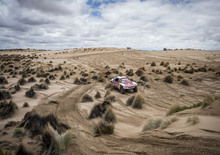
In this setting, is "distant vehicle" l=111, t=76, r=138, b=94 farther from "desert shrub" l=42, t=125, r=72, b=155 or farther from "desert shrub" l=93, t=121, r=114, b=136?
"desert shrub" l=42, t=125, r=72, b=155

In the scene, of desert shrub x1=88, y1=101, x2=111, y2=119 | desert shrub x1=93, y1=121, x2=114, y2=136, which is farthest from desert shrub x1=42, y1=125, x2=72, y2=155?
desert shrub x1=88, y1=101, x2=111, y2=119

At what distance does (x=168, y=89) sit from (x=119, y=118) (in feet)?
29.1

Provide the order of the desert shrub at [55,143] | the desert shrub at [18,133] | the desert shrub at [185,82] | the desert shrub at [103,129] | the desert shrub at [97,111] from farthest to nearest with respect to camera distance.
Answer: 1. the desert shrub at [185,82]
2. the desert shrub at [97,111]
3. the desert shrub at [103,129]
4. the desert shrub at [18,133]
5. the desert shrub at [55,143]

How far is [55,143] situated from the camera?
505 centimetres

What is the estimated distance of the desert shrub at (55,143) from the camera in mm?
5012

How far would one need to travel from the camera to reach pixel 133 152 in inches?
187

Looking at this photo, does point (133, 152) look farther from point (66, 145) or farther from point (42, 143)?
point (42, 143)

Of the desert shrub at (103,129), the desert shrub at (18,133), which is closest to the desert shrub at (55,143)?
the desert shrub at (103,129)

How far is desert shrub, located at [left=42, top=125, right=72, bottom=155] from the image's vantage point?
5.01 metres

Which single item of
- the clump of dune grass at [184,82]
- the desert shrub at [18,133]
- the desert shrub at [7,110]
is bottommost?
the desert shrub at [7,110]

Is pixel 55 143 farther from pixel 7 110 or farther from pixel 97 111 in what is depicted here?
pixel 7 110

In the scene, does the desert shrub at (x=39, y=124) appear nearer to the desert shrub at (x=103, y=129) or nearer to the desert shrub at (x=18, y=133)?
the desert shrub at (x=18, y=133)

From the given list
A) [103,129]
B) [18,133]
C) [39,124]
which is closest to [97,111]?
[103,129]

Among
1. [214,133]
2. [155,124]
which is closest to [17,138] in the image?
[155,124]
